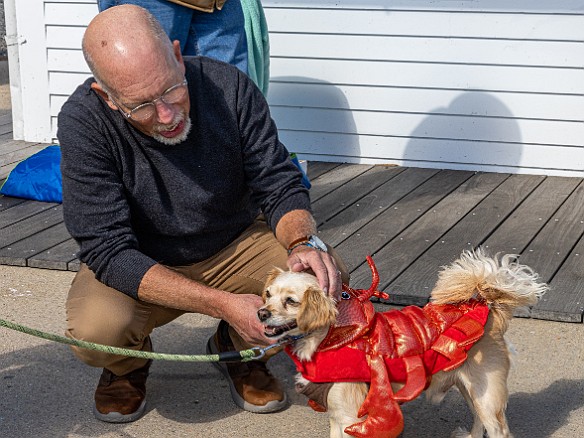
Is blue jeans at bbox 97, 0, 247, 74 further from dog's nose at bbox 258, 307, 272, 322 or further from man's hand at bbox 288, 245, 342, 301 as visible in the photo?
dog's nose at bbox 258, 307, 272, 322

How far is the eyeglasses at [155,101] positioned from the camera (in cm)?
308

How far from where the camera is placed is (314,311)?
9.04 ft

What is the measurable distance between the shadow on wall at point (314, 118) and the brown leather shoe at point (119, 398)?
3.50 m

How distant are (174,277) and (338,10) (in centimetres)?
379

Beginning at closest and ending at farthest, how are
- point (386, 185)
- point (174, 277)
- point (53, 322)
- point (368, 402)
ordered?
point (368, 402), point (174, 277), point (53, 322), point (386, 185)

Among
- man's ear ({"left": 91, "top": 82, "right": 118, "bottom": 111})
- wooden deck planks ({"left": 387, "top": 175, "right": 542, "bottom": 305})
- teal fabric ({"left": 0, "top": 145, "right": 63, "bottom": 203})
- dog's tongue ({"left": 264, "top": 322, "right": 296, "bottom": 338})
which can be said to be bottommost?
teal fabric ({"left": 0, "top": 145, "right": 63, "bottom": 203})

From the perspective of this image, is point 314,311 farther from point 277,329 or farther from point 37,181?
point 37,181

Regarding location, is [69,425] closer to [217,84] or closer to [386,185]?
[217,84]

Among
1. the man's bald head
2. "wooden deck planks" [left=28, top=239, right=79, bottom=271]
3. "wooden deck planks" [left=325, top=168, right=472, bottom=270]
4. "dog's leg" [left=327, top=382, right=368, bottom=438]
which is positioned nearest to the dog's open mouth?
"dog's leg" [left=327, top=382, right=368, bottom=438]

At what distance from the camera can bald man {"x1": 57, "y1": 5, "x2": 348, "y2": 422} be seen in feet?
10.1

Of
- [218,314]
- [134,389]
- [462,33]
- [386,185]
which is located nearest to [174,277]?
[218,314]

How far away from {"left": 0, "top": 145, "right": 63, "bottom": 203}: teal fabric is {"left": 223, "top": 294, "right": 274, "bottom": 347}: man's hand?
3.11 m

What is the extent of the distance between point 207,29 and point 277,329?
2.43 m

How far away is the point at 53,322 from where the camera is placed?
424cm
